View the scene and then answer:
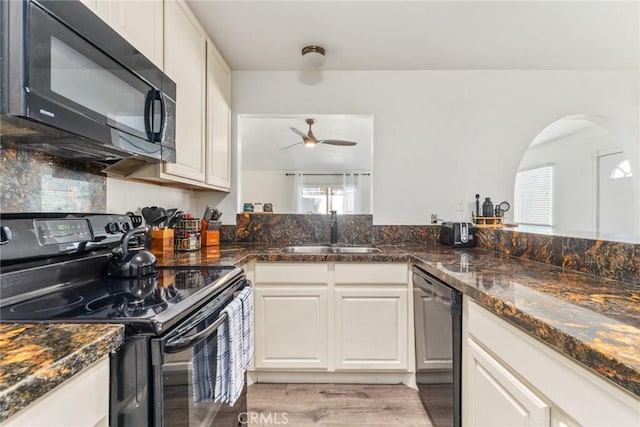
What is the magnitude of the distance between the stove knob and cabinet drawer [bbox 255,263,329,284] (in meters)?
0.80

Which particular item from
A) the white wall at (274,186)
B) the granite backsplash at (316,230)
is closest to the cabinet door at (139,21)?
the granite backsplash at (316,230)

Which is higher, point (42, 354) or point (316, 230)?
point (316, 230)

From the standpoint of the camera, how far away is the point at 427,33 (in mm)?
1924

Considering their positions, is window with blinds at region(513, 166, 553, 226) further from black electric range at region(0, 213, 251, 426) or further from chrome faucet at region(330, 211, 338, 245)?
black electric range at region(0, 213, 251, 426)

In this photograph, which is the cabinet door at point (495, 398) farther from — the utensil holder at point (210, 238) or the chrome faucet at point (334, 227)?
the utensil holder at point (210, 238)

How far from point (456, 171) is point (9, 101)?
2.57m

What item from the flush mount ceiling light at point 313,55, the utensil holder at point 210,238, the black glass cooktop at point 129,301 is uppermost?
the flush mount ceiling light at point 313,55

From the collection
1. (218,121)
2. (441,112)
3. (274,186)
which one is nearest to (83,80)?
(218,121)

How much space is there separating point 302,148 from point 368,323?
3867mm

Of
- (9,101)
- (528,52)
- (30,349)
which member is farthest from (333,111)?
(30,349)

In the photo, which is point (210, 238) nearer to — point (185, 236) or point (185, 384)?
point (185, 236)

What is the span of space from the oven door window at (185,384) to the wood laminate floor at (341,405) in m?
0.75

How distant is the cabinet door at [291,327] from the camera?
1.86m

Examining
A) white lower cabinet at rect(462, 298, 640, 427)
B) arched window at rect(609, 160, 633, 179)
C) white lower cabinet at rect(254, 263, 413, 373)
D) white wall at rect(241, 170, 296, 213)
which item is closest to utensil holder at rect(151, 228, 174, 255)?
white lower cabinet at rect(254, 263, 413, 373)
